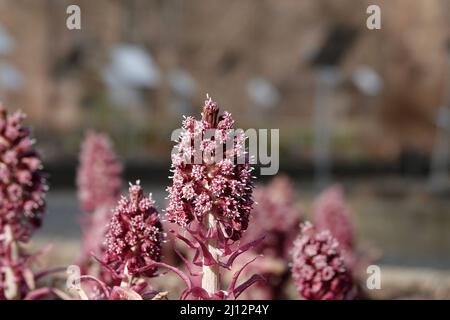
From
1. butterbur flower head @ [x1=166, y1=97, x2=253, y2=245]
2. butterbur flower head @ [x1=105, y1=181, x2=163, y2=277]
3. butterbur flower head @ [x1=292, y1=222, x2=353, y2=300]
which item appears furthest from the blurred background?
butterbur flower head @ [x1=166, y1=97, x2=253, y2=245]

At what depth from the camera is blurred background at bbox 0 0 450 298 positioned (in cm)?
1615

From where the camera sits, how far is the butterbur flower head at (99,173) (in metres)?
4.82

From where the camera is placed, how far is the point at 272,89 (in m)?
55.8

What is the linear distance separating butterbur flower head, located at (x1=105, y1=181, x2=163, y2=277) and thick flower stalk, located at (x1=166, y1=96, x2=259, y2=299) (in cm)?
16

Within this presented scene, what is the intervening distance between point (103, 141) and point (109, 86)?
30.2 m

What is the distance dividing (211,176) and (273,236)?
8.24ft

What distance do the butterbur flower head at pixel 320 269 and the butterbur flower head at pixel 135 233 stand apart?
557mm

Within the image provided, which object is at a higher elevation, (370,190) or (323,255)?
(323,255)

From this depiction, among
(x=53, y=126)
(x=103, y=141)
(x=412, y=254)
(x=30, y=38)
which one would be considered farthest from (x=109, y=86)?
(x=103, y=141)

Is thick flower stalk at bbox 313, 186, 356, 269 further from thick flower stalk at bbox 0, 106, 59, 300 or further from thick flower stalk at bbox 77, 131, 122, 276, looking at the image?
thick flower stalk at bbox 0, 106, 59, 300

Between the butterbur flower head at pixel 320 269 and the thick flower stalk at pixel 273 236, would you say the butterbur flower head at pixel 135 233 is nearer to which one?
the butterbur flower head at pixel 320 269

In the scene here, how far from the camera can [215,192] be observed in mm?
1751

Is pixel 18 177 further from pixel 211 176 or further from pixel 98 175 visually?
pixel 98 175
